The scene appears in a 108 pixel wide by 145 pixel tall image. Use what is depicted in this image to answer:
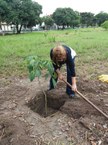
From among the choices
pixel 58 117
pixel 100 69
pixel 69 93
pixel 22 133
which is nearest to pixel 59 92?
pixel 69 93

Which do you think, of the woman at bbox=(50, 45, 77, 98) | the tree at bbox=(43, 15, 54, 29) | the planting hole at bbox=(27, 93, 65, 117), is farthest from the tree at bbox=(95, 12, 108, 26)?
the woman at bbox=(50, 45, 77, 98)

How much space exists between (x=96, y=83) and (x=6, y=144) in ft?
8.90

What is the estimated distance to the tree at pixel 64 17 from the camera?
188ft

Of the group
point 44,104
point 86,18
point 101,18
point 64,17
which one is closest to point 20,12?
point 64,17

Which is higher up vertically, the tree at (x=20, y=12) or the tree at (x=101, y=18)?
the tree at (x=20, y=12)

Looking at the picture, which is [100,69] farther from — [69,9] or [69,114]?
[69,9]

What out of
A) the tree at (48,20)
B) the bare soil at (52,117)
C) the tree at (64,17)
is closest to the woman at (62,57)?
the bare soil at (52,117)

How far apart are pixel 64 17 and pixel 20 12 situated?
72.6 feet

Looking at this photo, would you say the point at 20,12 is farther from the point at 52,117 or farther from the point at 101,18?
the point at 101,18

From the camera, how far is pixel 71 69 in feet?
13.4

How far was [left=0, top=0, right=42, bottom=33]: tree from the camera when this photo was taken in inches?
1369

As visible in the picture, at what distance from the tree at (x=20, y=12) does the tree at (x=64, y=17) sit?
1786 centimetres

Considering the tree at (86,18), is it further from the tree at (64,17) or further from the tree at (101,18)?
the tree at (64,17)

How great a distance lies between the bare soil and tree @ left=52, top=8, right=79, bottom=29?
5335 cm
